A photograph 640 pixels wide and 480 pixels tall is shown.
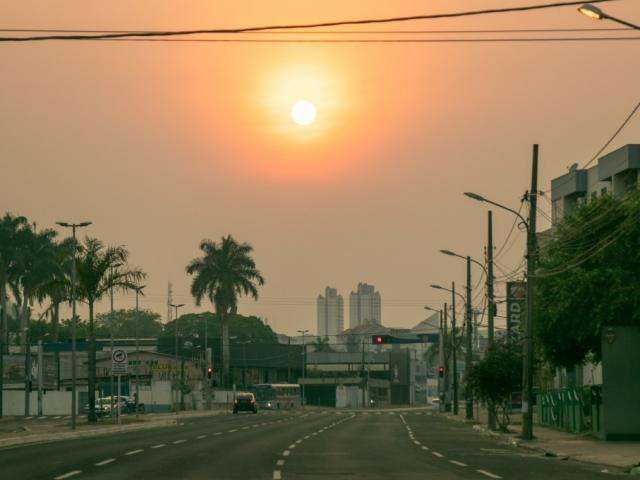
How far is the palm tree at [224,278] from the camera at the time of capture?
12162cm

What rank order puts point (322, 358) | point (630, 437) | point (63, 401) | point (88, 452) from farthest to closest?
point (322, 358) < point (63, 401) < point (630, 437) < point (88, 452)

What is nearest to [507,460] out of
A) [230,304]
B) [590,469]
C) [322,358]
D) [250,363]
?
[590,469]

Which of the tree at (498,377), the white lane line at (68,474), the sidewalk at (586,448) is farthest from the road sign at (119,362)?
the white lane line at (68,474)

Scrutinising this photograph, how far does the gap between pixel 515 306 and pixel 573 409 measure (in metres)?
20.8

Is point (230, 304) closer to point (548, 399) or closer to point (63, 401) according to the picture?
point (63, 401)

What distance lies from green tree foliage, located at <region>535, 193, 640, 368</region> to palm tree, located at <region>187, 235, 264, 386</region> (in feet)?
232

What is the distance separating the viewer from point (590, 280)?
48.6 metres

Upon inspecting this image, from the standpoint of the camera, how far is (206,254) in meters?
124

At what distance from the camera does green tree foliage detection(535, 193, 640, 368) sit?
48.0 metres

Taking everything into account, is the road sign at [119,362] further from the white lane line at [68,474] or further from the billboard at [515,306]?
the white lane line at [68,474]

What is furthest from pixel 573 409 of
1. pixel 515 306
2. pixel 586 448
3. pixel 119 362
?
pixel 119 362

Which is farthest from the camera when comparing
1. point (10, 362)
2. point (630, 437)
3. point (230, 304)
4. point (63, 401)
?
point (10, 362)

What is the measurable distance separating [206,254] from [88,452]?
88.9m

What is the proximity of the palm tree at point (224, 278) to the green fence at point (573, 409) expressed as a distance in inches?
2268
